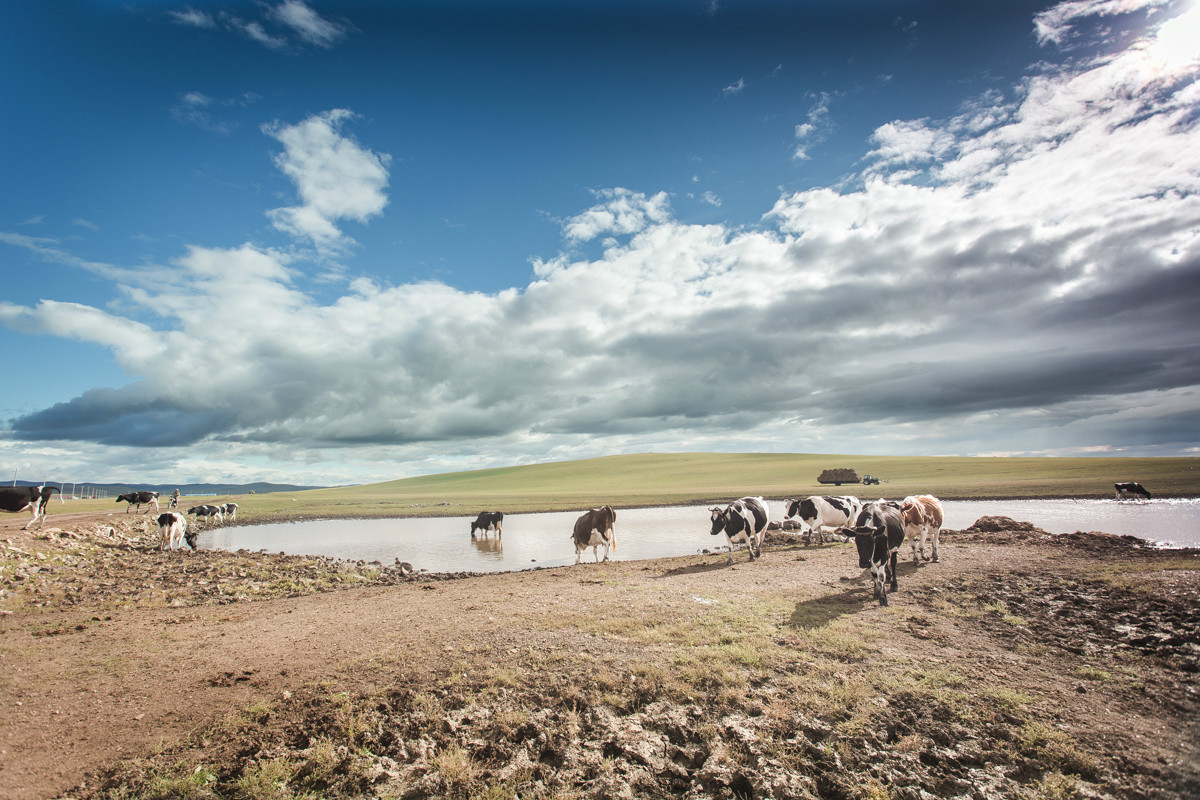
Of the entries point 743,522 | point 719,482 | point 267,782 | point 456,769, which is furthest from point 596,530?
point 719,482

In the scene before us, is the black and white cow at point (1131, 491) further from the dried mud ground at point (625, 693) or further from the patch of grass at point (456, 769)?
the patch of grass at point (456, 769)

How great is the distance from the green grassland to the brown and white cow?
36.4 metres

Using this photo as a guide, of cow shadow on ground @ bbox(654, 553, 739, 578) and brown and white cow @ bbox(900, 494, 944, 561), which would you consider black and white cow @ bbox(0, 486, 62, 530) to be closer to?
cow shadow on ground @ bbox(654, 553, 739, 578)

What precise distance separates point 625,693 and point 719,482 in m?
77.6

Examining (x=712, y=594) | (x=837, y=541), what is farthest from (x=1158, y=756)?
(x=837, y=541)

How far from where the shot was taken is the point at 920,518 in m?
16.4

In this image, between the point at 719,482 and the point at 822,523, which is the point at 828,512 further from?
the point at 719,482

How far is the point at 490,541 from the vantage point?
30.5 metres

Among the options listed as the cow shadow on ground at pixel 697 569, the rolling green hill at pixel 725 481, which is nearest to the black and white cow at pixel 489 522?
the cow shadow on ground at pixel 697 569

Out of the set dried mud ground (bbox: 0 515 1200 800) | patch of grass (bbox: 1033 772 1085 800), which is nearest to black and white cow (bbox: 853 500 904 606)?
dried mud ground (bbox: 0 515 1200 800)

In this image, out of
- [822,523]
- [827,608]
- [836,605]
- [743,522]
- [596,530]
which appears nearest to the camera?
[827,608]

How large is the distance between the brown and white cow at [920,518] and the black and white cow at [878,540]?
13.2ft

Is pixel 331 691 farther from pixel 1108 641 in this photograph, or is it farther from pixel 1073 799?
pixel 1108 641

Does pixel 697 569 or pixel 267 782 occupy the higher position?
pixel 267 782
